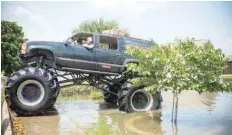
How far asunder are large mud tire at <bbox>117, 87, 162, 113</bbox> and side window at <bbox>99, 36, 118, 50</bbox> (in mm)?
1361

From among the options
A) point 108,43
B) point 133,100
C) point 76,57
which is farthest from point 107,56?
point 133,100

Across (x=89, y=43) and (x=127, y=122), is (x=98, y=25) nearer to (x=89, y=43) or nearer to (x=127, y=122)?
(x=89, y=43)

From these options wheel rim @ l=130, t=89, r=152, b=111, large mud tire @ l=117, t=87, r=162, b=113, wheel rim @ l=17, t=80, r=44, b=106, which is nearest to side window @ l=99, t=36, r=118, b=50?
large mud tire @ l=117, t=87, r=162, b=113

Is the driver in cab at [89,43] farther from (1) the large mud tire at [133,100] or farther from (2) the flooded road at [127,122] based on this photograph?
(2) the flooded road at [127,122]

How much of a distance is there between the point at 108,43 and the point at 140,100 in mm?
1872

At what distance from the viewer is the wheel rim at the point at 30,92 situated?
9023 mm

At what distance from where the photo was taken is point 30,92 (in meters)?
9.18

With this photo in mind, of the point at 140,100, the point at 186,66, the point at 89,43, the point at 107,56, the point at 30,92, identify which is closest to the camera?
the point at 186,66

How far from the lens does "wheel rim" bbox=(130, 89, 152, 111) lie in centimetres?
1012

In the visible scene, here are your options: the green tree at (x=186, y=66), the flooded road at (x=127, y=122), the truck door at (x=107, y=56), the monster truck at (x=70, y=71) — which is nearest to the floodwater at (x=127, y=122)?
the flooded road at (x=127, y=122)

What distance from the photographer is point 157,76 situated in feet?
27.2

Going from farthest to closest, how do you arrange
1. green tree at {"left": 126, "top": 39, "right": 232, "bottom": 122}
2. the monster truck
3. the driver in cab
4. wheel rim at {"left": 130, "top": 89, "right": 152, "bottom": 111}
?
wheel rim at {"left": 130, "top": 89, "right": 152, "bottom": 111} → the driver in cab → the monster truck → green tree at {"left": 126, "top": 39, "right": 232, "bottom": 122}

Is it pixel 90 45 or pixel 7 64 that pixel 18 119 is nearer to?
pixel 90 45

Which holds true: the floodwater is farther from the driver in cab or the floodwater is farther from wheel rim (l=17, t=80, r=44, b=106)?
the driver in cab
